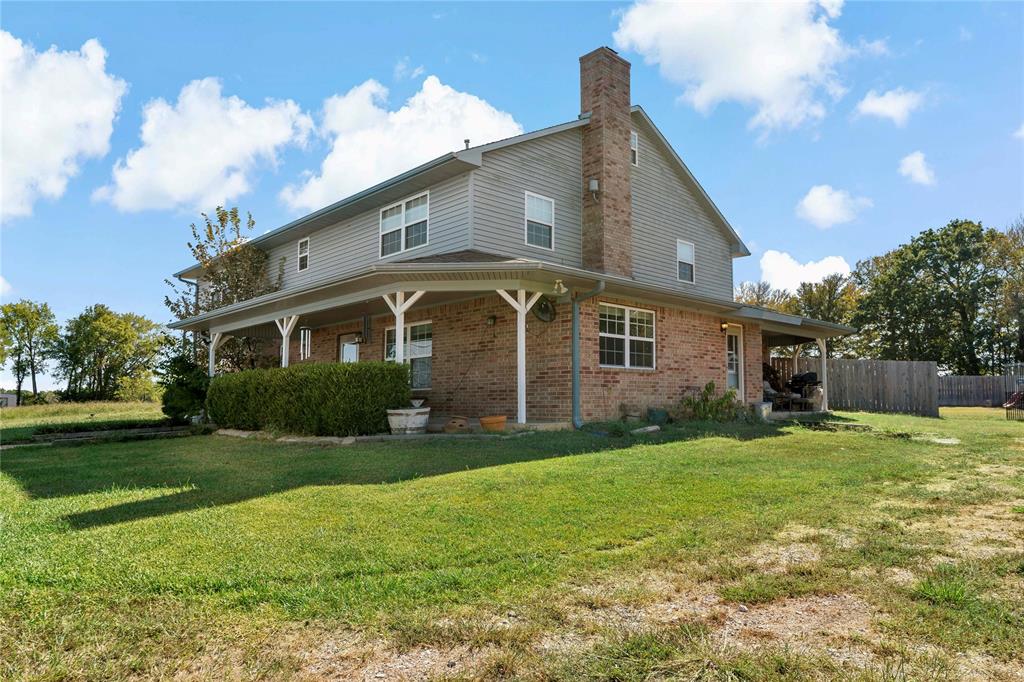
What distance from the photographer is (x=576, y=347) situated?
37.3 ft

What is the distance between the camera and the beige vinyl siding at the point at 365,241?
13326 millimetres

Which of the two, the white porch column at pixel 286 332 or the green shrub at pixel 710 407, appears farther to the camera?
the white porch column at pixel 286 332

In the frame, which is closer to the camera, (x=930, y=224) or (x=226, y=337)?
(x=226, y=337)

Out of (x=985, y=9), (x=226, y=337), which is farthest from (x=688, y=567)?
(x=226, y=337)

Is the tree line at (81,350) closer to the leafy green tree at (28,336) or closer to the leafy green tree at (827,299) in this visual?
the leafy green tree at (28,336)

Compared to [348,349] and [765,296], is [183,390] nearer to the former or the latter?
[348,349]

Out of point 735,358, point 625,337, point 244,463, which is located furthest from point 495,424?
point 735,358

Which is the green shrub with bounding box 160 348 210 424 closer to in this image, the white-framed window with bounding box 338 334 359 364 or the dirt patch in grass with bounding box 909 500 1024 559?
the white-framed window with bounding box 338 334 359 364

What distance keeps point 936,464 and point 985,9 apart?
6980 mm

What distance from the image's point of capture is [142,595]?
3.16 meters

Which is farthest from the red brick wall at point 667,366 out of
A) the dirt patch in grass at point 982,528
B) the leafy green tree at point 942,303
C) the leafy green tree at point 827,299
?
A: the leafy green tree at point 942,303

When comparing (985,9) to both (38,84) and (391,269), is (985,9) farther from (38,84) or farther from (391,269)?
(38,84)

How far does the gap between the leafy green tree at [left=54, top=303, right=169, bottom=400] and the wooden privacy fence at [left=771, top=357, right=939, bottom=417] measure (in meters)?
43.4

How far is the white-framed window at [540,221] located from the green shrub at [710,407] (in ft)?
15.7
